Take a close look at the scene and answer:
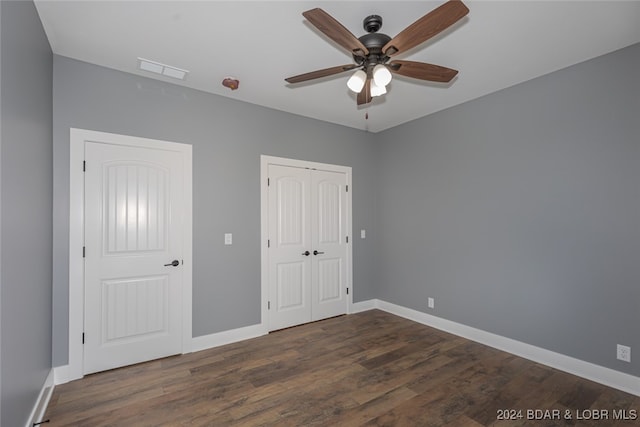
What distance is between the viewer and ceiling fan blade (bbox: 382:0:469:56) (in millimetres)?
1532

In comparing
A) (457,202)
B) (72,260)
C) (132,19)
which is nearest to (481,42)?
(457,202)

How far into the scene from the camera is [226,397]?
240 centimetres

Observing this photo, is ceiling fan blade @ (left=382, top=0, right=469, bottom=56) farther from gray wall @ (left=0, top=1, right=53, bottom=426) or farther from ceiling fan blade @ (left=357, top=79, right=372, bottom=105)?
gray wall @ (left=0, top=1, right=53, bottom=426)

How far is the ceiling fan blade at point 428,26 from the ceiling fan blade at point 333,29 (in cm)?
18

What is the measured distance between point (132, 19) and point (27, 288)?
1969mm

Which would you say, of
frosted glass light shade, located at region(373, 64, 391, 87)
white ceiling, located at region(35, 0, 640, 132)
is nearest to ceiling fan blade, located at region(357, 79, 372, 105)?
frosted glass light shade, located at region(373, 64, 391, 87)

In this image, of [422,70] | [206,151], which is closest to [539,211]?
[422,70]

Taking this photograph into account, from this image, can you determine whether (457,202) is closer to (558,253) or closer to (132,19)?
(558,253)

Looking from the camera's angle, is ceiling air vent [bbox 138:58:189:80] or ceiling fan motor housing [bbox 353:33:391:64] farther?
ceiling air vent [bbox 138:58:189:80]

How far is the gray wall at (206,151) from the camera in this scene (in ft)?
8.67

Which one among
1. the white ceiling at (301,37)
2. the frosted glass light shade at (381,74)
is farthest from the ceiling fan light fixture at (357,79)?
the white ceiling at (301,37)

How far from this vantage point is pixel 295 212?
4.05m

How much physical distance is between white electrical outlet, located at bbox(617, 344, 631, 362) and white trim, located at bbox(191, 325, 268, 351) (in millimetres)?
3407

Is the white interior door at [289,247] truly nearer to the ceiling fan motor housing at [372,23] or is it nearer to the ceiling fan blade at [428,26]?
the ceiling fan motor housing at [372,23]
